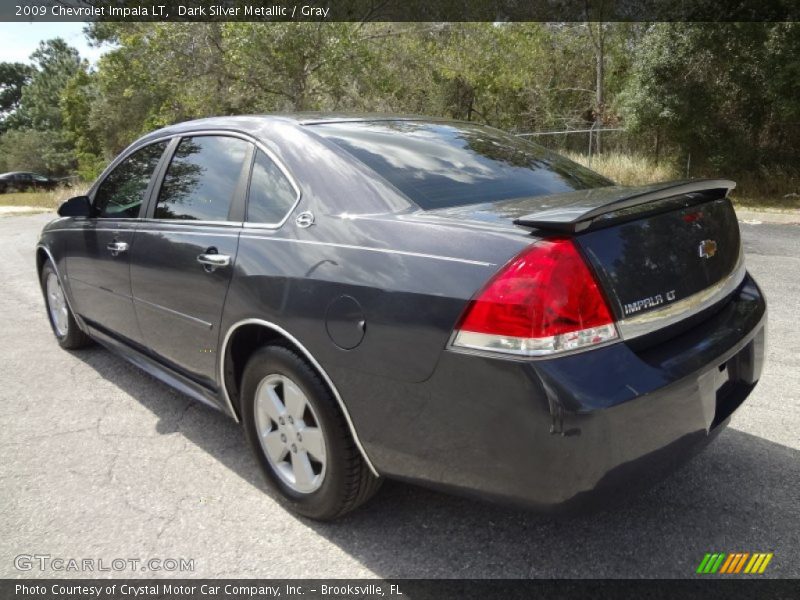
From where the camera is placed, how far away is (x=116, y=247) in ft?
11.9

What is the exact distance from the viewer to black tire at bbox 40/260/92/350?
4.75m

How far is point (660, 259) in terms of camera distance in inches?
82.0

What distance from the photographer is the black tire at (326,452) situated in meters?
2.34

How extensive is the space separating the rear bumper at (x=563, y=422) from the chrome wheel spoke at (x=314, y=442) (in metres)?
0.37

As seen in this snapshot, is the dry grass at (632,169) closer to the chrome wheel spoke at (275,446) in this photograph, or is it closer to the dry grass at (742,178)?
the dry grass at (742,178)

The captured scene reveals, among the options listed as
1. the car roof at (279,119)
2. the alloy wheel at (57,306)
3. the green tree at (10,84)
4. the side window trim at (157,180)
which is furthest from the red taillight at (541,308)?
the green tree at (10,84)

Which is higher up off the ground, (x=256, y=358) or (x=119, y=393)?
(x=256, y=358)

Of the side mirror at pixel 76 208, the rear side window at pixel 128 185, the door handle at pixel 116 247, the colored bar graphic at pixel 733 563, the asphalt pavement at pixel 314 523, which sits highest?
the rear side window at pixel 128 185

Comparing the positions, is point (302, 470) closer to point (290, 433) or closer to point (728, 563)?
point (290, 433)

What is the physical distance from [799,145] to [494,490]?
16478mm

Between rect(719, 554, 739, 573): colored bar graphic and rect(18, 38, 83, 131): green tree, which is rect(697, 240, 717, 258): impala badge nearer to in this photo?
rect(719, 554, 739, 573): colored bar graphic

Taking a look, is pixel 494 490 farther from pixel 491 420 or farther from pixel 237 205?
pixel 237 205

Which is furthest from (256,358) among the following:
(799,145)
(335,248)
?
(799,145)

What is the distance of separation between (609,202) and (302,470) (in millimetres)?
1575
